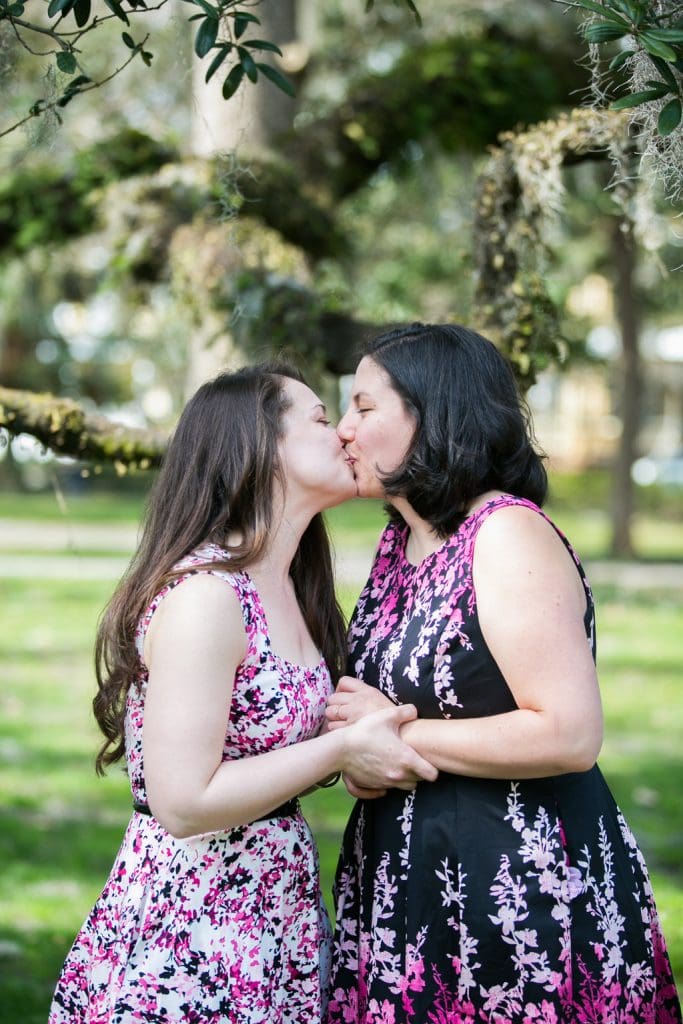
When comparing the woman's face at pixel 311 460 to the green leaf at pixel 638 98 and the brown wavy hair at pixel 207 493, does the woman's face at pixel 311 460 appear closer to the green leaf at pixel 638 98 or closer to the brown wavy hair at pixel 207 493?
the brown wavy hair at pixel 207 493

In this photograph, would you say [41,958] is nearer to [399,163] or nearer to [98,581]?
[399,163]

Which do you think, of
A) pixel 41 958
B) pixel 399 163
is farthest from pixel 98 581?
pixel 41 958

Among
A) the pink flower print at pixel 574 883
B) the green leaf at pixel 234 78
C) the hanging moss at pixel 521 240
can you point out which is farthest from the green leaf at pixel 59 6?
the pink flower print at pixel 574 883

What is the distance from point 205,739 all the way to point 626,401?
1178 cm

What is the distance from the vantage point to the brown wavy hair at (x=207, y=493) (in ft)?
7.06

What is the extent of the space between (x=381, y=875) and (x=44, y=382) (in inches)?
821

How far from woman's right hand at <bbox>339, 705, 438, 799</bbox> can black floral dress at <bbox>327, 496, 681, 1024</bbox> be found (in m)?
0.05

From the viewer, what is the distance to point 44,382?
21.9m

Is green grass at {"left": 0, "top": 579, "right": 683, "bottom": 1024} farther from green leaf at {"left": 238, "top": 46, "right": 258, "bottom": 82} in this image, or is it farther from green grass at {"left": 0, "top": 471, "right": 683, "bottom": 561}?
green grass at {"left": 0, "top": 471, "right": 683, "bottom": 561}

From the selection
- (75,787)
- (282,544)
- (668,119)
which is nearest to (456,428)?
(282,544)

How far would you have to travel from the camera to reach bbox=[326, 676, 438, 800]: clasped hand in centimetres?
205

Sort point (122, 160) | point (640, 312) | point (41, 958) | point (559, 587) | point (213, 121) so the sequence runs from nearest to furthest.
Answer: point (559, 587) < point (41, 958) < point (122, 160) < point (213, 121) < point (640, 312)

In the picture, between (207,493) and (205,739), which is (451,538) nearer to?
(207,493)

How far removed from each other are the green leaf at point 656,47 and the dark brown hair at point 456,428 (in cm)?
66
